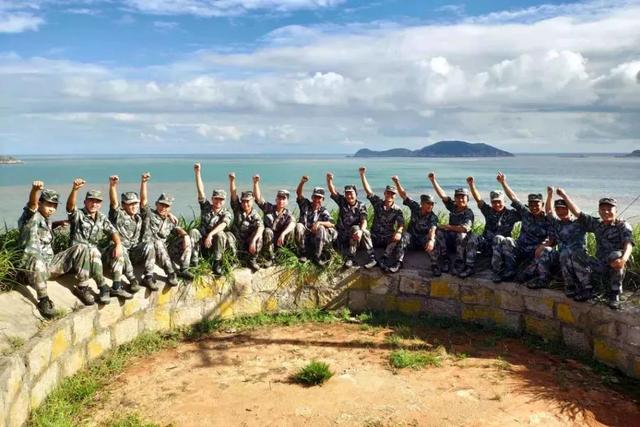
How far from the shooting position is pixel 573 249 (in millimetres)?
7445

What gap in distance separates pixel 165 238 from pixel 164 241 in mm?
64

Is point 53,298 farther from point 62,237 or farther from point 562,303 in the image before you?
point 562,303

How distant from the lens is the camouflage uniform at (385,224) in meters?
9.09

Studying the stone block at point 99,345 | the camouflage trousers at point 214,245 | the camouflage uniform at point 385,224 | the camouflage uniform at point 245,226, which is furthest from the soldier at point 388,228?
the stone block at point 99,345

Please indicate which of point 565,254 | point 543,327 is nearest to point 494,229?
point 565,254

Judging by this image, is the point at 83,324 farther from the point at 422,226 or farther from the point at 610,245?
the point at 610,245

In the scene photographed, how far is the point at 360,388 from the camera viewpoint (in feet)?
20.1

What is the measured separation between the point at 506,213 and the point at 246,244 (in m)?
4.21

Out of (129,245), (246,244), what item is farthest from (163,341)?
(246,244)

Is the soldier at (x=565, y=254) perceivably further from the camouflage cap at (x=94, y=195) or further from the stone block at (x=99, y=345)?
the camouflage cap at (x=94, y=195)

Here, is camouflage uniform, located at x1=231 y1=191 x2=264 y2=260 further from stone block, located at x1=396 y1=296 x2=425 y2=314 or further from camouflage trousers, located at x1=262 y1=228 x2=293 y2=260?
stone block, located at x1=396 y1=296 x2=425 y2=314

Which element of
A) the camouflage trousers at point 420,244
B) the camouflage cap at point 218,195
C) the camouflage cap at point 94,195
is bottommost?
the camouflage trousers at point 420,244

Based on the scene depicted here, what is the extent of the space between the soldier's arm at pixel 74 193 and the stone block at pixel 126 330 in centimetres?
162

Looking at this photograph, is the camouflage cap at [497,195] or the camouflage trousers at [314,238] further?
the camouflage trousers at [314,238]
